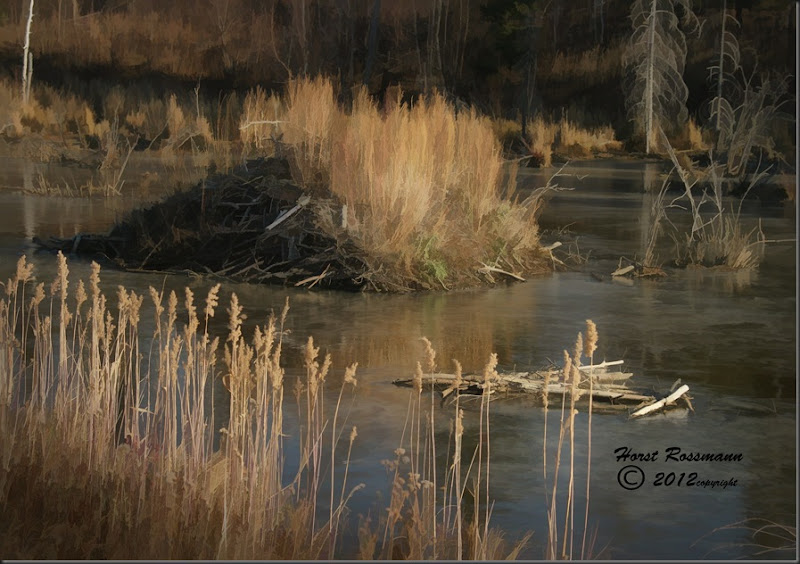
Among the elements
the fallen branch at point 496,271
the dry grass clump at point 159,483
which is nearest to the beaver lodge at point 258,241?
the fallen branch at point 496,271

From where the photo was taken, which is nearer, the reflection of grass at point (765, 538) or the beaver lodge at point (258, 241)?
the reflection of grass at point (765, 538)

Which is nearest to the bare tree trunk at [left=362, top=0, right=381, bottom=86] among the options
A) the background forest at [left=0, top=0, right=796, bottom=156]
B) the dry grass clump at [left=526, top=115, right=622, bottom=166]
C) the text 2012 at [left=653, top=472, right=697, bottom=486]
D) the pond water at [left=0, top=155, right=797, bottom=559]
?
the background forest at [left=0, top=0, right=796, bottom=156]

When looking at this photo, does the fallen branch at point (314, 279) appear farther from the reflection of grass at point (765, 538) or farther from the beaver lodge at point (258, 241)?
the reflection of grass at point (765, 538)

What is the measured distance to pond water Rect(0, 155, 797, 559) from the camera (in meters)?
5.50

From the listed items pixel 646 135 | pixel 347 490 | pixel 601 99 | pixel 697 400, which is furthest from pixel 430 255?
pixel 601 99

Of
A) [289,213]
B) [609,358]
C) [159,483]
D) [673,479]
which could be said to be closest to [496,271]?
[289,213]

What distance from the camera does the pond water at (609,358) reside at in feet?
18.1

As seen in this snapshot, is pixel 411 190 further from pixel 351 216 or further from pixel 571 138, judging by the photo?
pixel 571 138

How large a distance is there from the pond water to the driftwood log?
137 millimetres

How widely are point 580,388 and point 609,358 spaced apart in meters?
1.25

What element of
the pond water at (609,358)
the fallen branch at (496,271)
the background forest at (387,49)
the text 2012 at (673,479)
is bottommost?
the text 2012 at (673,479)

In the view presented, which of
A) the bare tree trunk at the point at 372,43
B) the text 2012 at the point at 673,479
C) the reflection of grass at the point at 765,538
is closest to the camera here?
the reflection of grass at the point at 765,538

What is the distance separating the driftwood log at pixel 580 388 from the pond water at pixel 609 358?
14 centimetres

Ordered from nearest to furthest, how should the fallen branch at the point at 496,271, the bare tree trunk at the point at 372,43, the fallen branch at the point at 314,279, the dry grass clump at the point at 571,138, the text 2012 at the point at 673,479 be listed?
the text 2012 at the point at 673,479
the fallen branch at the point at 314,279
the fallen branch at the point at 496,271
the dry grass clump at the point at 571,138
the bare tree trunk at the point at 372,43
